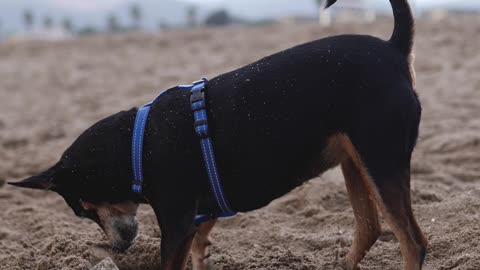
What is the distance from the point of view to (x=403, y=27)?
11.5ft

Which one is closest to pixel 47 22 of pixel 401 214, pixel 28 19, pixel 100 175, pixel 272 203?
pixel 28 19

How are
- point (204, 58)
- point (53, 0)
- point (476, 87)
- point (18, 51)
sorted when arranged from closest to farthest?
point (476, 87), point (204, 58), point (18, 51), point (53, 0)

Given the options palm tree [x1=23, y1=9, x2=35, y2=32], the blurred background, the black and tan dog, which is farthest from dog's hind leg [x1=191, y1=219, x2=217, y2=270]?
palm tree [x1=23, y1=9, x2=35, y2=32]

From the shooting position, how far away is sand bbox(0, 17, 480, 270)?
4195mm

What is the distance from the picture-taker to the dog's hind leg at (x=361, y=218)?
12.8 ft

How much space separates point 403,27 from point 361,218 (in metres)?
1.25

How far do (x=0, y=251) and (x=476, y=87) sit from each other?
24.6 feet

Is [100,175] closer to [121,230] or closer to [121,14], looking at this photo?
[121,230]

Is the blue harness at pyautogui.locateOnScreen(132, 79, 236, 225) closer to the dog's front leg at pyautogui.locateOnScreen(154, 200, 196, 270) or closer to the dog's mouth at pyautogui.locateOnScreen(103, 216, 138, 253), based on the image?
the dog's front leg at pyautogui.locateOnScreen(154, 200, 196, 270)

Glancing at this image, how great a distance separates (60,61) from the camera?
57.3 ft

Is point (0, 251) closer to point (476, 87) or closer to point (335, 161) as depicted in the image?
point (335, 161)

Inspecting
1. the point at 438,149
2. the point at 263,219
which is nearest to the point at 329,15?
the point at 438,149

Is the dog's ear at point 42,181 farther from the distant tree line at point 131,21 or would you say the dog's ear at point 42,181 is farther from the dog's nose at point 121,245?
the distant tree line at point 131,21

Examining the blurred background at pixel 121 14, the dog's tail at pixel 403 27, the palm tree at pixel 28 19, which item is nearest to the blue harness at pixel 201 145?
the dog's tail at pixel 403 27
